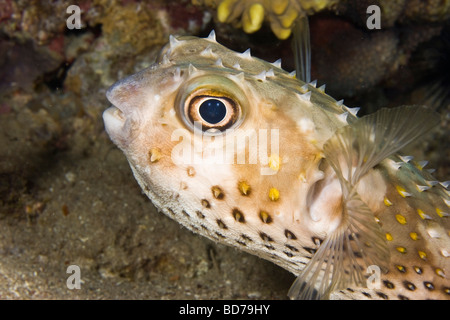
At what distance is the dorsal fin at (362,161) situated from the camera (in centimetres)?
138

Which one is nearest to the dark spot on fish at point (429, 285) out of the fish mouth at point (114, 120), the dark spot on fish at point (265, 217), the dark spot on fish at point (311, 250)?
A: the dark spot on fish at point (311, 250)

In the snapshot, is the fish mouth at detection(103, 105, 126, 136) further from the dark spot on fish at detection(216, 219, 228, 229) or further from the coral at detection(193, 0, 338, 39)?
the coral at detection(193, 0, 338, 39)

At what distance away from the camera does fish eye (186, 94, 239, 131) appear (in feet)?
4.41

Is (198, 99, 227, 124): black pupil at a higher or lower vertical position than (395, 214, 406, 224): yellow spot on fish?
higher

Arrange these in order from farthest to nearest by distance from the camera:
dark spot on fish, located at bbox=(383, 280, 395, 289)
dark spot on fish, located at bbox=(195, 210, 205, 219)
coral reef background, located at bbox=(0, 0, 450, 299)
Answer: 1. coral reef background, located at bbox=(0, 0, 450, 299)
2. dark spot on fish, located at bbox=(383, 280, 395, 289)
3. dark spot on fish, located at bbox=(195, 210, 205, 219)

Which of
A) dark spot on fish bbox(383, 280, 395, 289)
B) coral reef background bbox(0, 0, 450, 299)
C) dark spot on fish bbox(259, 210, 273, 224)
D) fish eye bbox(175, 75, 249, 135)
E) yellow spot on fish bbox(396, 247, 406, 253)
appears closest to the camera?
fish eye bbox(175, 75, 249, 135)

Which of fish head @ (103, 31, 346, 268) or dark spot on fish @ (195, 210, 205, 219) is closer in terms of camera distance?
fish head @ (103, 31, 346, 268)

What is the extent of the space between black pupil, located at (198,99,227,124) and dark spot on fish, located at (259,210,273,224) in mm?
432

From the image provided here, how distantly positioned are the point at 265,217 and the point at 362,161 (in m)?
0.47

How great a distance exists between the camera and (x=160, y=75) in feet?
4.58

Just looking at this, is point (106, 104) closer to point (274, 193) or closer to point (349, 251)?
point (274, 193)

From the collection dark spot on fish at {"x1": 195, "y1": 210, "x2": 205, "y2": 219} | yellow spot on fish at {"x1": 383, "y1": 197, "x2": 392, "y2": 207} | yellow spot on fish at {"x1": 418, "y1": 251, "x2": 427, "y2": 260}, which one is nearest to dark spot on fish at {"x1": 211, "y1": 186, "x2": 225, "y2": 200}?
dark spot on fish at {"x1": 195, "y1": 210, "x2": 205, "y2": 219}

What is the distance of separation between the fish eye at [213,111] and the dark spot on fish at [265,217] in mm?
394

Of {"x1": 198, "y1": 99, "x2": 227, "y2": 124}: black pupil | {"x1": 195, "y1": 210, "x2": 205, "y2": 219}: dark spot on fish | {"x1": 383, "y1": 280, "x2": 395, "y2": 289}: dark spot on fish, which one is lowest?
{"x1": 383, "y1": 280, "x2": 395, "y2": 289}: dark spot on fish
